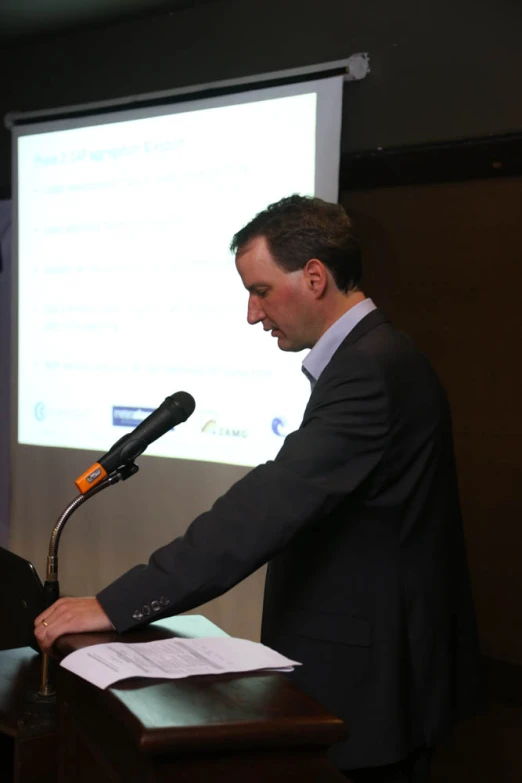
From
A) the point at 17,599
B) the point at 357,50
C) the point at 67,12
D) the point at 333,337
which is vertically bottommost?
the point at 17,599

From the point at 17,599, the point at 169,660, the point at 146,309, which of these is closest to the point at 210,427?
the point at 146,309

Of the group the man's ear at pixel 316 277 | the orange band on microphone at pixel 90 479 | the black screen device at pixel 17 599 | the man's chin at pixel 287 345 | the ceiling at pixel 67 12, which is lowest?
the black screen device at pixel 17 599

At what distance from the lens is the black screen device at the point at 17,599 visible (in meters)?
1.40

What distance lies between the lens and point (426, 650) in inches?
55.9

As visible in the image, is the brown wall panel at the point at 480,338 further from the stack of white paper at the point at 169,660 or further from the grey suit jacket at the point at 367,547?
the stack of white paper at the point at 169,660

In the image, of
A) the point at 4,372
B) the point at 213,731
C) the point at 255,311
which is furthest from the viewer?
the point at 4,372

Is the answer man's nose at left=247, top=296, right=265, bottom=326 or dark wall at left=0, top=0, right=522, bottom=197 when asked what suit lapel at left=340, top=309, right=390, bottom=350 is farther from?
dark wall at left=0, top=0, right=522, bottom=197

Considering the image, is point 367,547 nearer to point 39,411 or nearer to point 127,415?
point 127,415

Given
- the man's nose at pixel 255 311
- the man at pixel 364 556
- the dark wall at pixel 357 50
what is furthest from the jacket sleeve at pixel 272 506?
the dark wall at pixel 357 50

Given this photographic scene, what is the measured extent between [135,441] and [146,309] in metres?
1.90

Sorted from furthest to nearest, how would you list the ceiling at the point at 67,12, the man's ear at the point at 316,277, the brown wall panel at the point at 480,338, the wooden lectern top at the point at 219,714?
the ceiling at the point at 67,12 → the brown wall panel at the point at 480,338 → the man's ear at the point at 316,277 → the wooden lectern top at the point at 219,714

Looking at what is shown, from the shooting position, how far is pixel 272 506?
125 cm

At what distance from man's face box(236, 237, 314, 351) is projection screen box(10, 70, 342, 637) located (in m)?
1.04

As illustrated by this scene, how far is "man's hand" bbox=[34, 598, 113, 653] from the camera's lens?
1.16m
